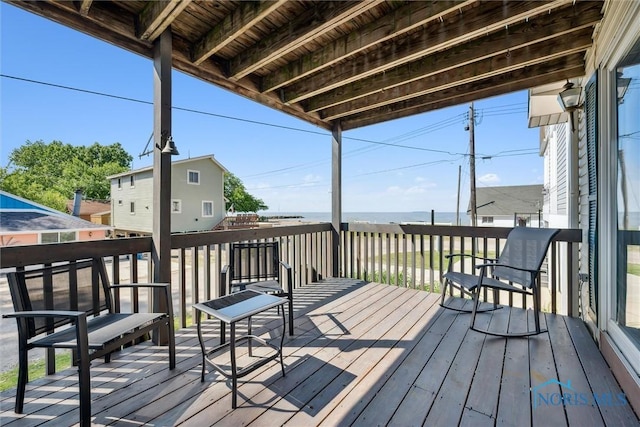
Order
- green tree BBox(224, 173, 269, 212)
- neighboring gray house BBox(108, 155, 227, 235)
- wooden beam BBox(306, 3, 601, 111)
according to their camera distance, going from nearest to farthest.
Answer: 1. wooden beam BBox(306, 3, 601, 111)
2. neighboring gray house BBox(108, 155, 227, 235)
3. green tree BBox(224, 173, 269, 212)

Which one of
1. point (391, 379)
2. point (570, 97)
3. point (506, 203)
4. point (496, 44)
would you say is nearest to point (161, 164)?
point (391, 379)

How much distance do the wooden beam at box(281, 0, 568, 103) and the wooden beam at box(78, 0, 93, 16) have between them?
2.12m

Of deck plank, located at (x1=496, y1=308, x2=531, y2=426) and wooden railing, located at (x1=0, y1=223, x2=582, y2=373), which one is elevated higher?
wooden railing, located at (x1=0, y1=223, x2=582, y2=373)

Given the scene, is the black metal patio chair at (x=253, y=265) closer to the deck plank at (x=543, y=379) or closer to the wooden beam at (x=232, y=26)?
the wooden beam at (x=232, y=26)

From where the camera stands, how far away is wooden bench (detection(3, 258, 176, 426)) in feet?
4.78

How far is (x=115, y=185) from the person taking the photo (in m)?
3.62

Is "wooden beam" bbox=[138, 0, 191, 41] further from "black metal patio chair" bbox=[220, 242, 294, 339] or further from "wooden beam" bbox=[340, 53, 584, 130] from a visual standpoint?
"wooden beam" bbox=[340, 53, 584, 130]

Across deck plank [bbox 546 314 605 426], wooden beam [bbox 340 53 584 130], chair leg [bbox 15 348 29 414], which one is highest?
wooden beam [bbox 340 53 584 130]

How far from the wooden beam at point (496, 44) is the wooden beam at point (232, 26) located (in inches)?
64.8

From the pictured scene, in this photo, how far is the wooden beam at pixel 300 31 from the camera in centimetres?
215

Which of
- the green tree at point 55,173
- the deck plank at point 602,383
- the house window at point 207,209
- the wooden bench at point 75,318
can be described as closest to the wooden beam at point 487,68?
the deck plank at point 602,383

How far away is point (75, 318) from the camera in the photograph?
1442mm

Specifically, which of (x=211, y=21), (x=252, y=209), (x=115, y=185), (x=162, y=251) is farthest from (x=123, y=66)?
(x=252, y=209)

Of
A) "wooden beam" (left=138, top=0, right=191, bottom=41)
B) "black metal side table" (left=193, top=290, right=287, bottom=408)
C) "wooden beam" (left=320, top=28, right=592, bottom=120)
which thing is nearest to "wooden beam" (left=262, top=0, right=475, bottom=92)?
"wooden beam" (left=320, top=28, right=592, bottom=120)
